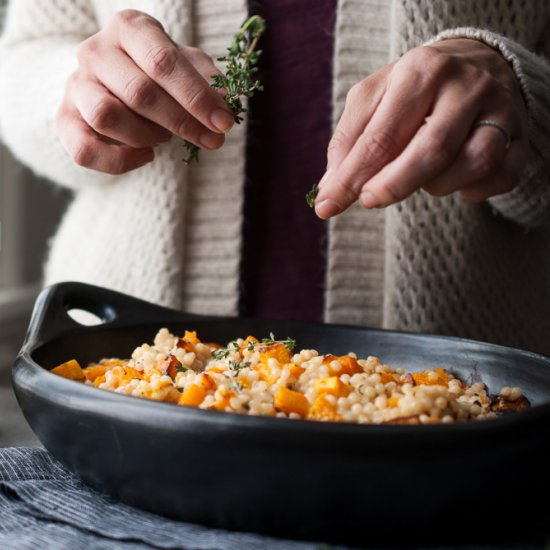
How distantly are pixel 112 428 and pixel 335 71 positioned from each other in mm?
809

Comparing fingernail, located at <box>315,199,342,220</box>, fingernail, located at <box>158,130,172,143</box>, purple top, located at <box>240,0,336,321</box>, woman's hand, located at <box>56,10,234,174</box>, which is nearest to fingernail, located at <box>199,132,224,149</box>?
woman's hand, located at <box>56,10,234,174</box>

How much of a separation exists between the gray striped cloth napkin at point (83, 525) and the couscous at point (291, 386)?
0.33 ft

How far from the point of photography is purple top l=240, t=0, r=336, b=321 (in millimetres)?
1321

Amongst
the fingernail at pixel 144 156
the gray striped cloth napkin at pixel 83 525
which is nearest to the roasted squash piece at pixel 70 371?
the gray striped cloth napkin at pixel 83 525

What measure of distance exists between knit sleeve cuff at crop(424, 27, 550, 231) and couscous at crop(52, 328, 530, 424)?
0.36m

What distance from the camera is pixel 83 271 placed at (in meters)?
1.46

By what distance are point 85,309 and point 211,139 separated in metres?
0.28

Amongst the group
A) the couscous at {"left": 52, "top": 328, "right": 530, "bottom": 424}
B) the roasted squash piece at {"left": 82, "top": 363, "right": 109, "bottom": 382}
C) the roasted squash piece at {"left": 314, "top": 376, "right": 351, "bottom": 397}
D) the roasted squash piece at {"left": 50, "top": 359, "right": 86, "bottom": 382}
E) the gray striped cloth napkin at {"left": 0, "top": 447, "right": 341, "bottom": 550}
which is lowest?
the gray striped cloth napkin at {"left": 0, "top": 447, "right": 341, "bottom": 550}

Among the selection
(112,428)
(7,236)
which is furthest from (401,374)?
(7,236)

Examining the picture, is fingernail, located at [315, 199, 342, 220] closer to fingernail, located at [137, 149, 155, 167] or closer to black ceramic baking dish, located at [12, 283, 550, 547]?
black ceramic baking dish, located at [12, 283, 550, 547]

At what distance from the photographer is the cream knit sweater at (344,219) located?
4.01 feet

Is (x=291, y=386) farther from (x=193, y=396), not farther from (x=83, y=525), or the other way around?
(x=83, y=525)

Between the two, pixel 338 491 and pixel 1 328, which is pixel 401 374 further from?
pixel 1 328

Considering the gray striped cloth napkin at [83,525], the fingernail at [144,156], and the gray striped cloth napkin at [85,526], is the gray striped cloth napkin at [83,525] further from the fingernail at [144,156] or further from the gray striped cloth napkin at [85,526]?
the fingernail at [144,156]
